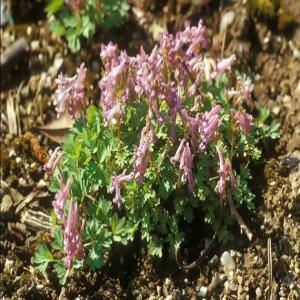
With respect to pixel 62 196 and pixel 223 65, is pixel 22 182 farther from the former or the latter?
pixel 223 65

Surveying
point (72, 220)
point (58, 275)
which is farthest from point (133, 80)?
point (58, 275)

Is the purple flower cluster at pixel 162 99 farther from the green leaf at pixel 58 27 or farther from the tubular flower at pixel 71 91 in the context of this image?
the green leaf at pixel 58 27

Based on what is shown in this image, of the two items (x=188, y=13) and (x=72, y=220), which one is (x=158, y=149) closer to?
(x=72, y=220)

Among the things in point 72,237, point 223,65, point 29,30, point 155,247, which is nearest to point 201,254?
point 155,247

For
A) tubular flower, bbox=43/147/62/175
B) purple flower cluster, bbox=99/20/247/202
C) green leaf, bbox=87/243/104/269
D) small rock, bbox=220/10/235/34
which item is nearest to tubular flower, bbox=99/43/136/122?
purple flower cluster, bbox=99/20/247/202

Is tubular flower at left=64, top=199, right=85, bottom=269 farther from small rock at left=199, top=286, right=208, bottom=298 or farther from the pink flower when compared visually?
the pink flower

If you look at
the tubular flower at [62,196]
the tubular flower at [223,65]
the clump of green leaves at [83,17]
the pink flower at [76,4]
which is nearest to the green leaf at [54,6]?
the clump of green leaves at [83,17]
